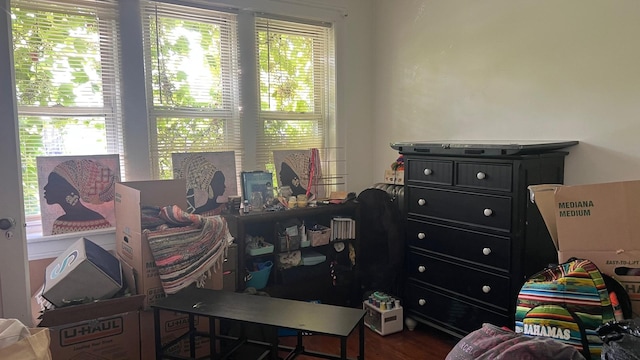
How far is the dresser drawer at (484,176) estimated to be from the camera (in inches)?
89.6

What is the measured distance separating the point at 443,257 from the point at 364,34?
2014 millimetres

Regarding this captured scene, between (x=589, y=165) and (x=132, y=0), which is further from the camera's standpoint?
(x=132, y=0)

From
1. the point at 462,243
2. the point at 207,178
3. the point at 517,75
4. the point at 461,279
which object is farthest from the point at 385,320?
the point at 517,75

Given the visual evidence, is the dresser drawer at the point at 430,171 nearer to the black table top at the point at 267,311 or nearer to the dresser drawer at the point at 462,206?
the dresser drawer at the point at 462,206

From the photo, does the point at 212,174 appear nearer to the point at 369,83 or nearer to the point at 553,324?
the point at 369,83

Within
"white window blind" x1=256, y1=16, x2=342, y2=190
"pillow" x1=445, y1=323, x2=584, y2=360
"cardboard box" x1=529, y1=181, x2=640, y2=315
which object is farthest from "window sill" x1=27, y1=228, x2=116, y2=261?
"cardboard box" x1=529, y1=181, x2=640, y2=315

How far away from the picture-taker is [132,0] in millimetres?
2635

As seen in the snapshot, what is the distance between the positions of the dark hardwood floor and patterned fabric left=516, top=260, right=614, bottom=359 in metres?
1.00

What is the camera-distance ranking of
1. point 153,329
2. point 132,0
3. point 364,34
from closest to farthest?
point 153,329 → point 132,0 → point 364,34

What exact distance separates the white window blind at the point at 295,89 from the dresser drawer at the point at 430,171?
86 cm

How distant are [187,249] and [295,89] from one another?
164 cm

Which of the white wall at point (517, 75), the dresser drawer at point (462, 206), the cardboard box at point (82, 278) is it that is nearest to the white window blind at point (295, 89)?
the white wall at point (517, 75)

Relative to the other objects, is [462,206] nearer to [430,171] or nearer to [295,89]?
[430,171]

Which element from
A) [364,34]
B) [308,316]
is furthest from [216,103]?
[308,316]
